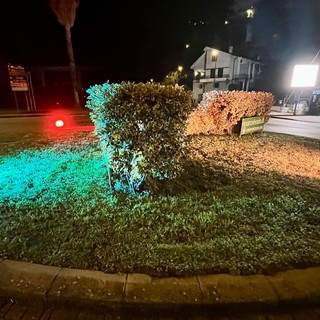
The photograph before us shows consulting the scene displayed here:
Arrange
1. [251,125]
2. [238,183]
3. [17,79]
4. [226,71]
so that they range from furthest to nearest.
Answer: [226,71], [17,79], [251,125], [238,183]

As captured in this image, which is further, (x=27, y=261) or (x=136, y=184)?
(x=136, y=184)

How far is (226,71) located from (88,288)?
3783cm

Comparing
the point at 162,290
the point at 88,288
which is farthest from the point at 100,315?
the point at 162,290

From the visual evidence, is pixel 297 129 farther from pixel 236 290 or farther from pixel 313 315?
pixel 236 290

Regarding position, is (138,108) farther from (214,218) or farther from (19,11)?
(19,11)

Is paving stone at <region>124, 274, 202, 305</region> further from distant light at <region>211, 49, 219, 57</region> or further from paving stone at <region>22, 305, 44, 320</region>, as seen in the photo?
distant light at <region>211, 49, 219, 57</region>

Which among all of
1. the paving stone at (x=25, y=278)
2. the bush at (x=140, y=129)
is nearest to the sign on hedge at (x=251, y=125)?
the bush at (x=140, y=129)

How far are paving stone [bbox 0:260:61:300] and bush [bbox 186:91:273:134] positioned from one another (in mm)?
6464

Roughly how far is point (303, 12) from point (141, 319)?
4375 cm

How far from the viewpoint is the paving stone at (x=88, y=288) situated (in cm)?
196

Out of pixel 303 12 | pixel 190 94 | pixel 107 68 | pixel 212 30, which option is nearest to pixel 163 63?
pixel 107 68

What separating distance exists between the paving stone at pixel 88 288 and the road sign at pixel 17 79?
20.7 metres

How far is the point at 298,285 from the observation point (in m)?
2.09

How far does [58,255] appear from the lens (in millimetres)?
Result: 2395
